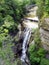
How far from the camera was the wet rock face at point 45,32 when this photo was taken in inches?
643

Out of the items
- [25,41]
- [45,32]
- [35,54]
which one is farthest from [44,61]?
[25,41]

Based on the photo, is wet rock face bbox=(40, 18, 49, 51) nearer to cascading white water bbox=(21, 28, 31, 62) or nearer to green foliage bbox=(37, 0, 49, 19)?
green foliage bbox=(37, 0, 49, 19)

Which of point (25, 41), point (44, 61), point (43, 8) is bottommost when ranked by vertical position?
point (25, 41)

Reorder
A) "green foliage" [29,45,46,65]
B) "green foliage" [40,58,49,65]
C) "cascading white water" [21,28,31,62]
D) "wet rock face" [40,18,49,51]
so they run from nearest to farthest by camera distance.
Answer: "green foliage" [40,58,49,65] → "wet rock face" [40,18,49,51] → "green foliage" [29,45,46,65] → "cascading white water" [21,28,31,62]

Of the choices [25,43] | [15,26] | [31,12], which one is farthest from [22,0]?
[25,43]

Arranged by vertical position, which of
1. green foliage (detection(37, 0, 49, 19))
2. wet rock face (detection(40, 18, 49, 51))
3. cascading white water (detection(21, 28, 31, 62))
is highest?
green foliage (detection(37, 0, 49, 19))

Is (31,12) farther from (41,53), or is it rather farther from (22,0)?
(41,53)

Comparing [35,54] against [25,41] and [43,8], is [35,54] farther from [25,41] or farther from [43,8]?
[43,8]

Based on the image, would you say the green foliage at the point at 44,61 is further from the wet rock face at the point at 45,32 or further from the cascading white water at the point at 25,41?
the cascading white water at the point at 25,41

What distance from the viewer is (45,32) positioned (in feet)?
54.5

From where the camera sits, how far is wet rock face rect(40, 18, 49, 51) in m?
16.3

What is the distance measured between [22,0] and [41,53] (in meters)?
11.4

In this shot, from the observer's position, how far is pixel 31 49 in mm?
17641

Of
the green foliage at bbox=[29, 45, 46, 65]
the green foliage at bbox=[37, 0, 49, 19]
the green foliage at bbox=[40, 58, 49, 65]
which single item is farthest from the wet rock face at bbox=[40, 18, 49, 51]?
the green foliage at bbox=[40, 58, 49, 65]
